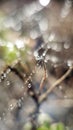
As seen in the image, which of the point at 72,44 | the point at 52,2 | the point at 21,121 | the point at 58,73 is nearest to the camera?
the point at 21,121

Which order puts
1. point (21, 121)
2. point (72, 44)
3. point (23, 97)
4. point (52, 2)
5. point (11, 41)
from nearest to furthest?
point (21, 121)
point (23, 97)
point (72, 44)
point (11, 41)
point (52, 2)

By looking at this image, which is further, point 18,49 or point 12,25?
point 12,25

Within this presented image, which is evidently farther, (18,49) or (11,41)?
(11,41)

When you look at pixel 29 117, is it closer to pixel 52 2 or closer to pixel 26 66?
pixel 26 66

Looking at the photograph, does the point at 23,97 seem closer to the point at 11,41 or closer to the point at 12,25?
the point at 11,41

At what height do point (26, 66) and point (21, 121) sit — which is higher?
point (26, 66)

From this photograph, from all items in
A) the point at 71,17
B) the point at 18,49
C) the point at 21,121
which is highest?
the point at 71,17

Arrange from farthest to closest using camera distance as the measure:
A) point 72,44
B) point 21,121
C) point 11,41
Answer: point 11,41 → point 72,44 → point 21,121

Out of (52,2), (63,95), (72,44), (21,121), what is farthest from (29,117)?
(52,2)

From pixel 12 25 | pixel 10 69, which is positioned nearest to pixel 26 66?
pixel 10 69

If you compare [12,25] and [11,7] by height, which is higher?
[11,7]
